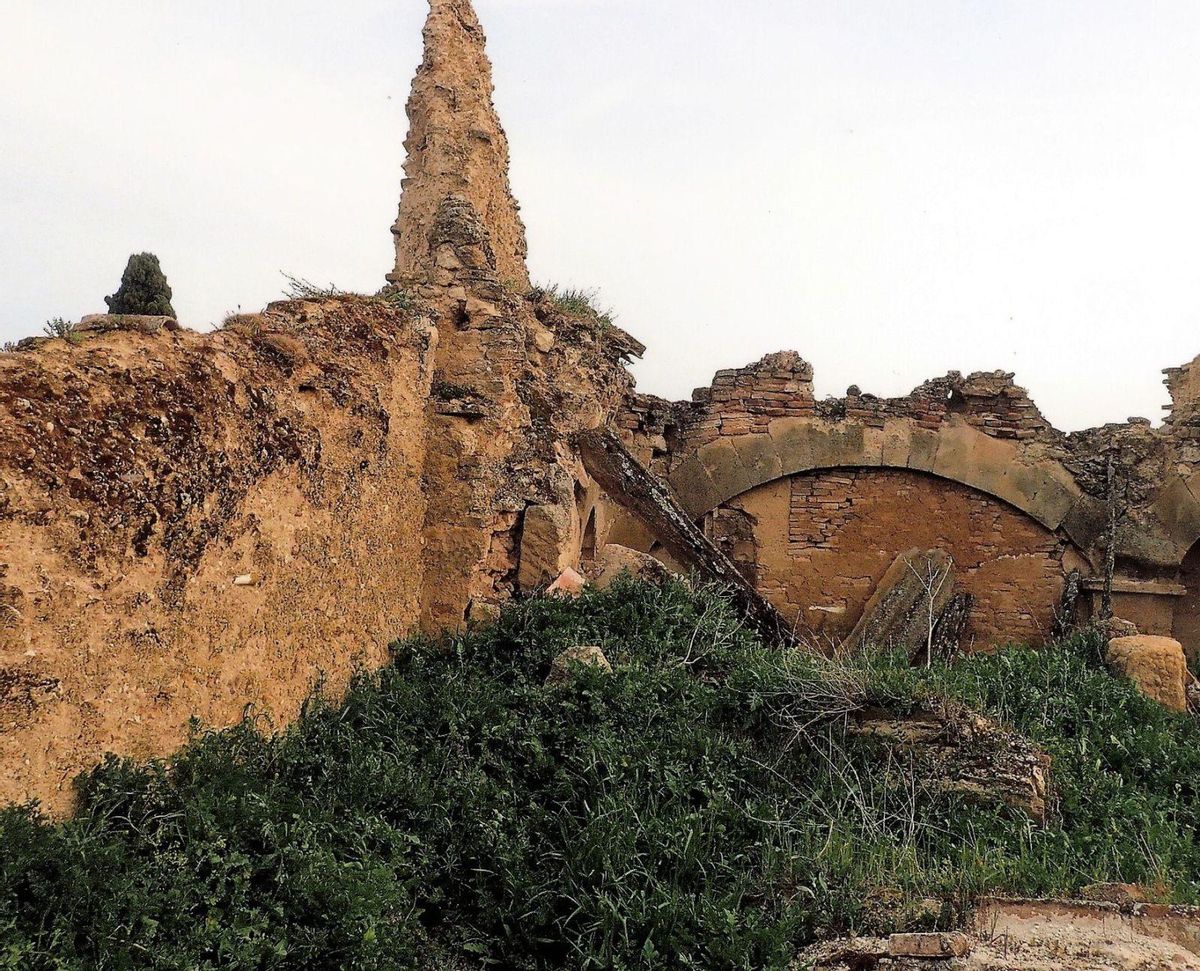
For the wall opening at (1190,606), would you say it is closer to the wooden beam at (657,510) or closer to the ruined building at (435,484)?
the ruined building at (435,484)

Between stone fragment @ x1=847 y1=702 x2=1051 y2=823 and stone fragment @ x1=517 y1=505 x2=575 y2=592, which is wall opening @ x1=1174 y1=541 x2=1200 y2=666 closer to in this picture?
stone fragment @ x1=847 y1=702 x2=1051 y2=823

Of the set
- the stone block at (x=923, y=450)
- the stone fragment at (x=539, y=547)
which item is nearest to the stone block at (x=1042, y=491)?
the stone block at (x=923, y=450)

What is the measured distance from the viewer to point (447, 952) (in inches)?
145

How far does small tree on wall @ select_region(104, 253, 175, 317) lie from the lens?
12.7 meters

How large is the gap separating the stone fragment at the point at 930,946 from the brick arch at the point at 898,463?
6.78 m

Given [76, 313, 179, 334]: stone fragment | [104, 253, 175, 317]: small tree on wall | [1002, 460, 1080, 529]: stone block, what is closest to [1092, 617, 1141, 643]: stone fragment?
[1002, 460, 1080, 529]: stone block

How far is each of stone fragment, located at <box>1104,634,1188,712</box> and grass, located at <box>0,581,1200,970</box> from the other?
951 mm

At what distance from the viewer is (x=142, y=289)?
13.1 metres

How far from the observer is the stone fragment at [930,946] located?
345 cm

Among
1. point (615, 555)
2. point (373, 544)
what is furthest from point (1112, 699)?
point (373, 544)

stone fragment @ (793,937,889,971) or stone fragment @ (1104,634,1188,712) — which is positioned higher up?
stone fragment @ (1104,634,1188,712)

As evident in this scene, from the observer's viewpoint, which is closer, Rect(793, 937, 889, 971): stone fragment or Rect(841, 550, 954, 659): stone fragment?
Rect(793, 937, 889, 971): stone fragment

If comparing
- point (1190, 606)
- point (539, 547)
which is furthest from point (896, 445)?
point (539, 547)

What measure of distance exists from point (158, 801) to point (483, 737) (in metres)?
1.61
